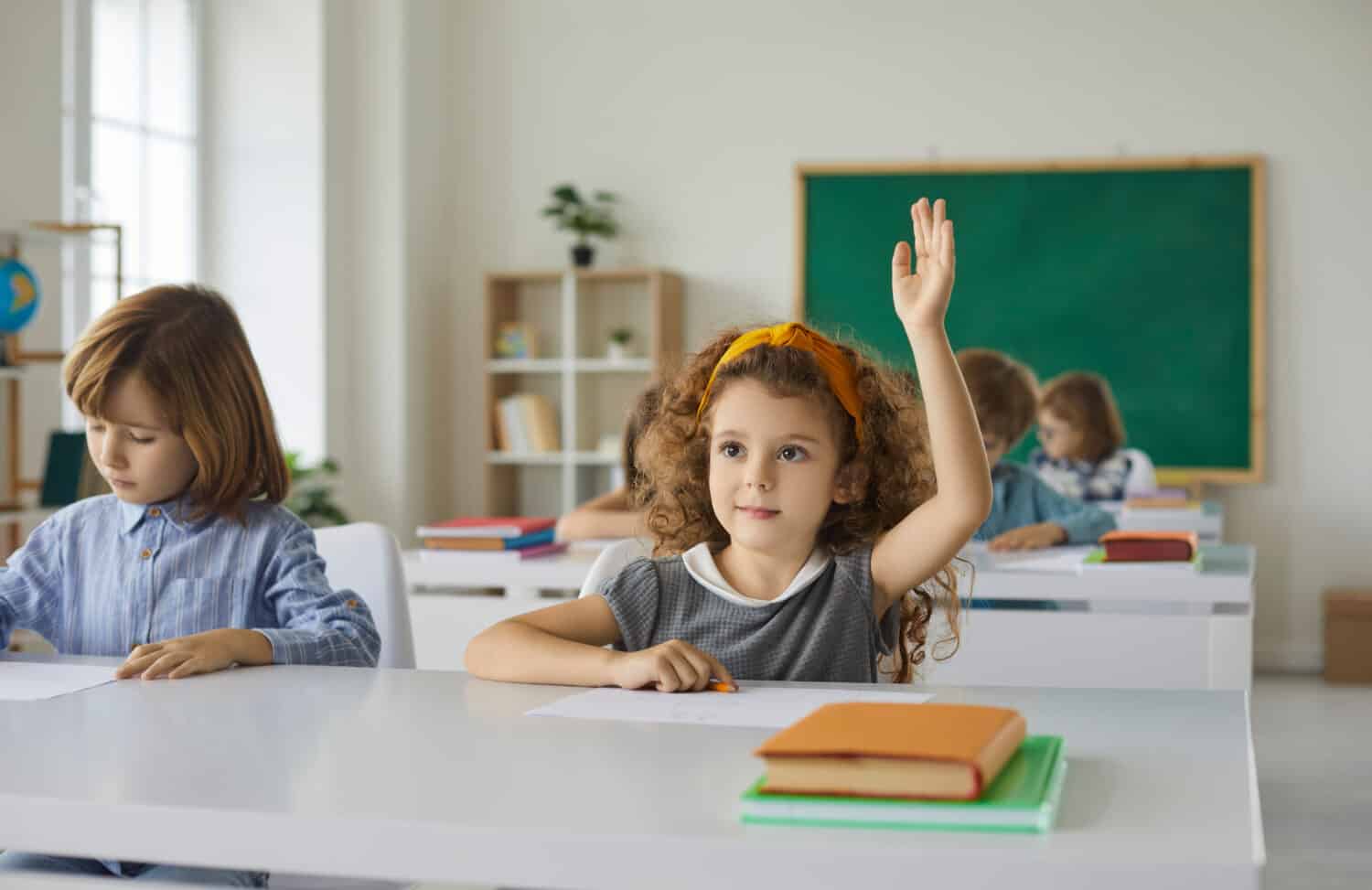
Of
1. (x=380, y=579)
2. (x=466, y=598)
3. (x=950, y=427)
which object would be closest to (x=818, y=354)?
(x=950, y=427)

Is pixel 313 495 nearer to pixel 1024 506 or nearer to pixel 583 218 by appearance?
pixel 583 218

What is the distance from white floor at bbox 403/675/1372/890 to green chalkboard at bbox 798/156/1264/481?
2.98ft

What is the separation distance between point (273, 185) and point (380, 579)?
4.39 m

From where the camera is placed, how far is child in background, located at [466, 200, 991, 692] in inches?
61.7

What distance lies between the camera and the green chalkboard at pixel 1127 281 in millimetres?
5746

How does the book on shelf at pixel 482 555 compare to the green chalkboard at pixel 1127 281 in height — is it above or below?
below

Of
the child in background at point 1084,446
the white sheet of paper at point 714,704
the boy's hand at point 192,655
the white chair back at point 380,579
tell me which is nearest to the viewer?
the white sheet of paper at point 714,704

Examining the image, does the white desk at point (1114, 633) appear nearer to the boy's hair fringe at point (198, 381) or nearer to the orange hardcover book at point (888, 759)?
the boy's hair fringe at point (198, 381)

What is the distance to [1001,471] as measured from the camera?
3.29m

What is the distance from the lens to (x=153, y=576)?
1805 mm

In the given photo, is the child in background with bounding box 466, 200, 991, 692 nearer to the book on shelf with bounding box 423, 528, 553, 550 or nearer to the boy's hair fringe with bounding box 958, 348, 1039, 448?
the book on shelf with bounding box 423, 528, 553, 550

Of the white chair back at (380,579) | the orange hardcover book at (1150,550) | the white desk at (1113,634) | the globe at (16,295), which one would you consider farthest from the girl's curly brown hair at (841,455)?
the globe at (16,295)

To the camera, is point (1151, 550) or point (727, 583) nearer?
point (727, 583)

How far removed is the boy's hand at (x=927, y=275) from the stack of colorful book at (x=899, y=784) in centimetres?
51
